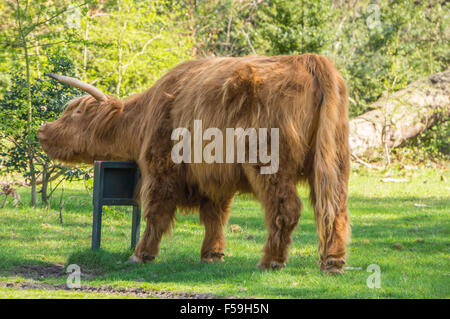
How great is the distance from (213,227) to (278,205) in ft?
5.02

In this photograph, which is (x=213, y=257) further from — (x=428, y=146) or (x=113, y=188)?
(x=428, y=146)

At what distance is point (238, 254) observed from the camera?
802cm

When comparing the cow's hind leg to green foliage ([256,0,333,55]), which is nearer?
the cow's hind leg

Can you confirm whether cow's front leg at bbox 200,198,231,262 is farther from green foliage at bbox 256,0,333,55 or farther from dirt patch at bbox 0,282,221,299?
green foliage at bbox 256,0,333,55

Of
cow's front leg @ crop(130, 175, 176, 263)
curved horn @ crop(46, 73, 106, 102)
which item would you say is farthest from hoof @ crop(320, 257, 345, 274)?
curved horn @ crop(46, 73, 106, 102)

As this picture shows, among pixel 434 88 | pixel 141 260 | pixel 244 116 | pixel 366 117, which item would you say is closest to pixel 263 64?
pixel 244 116

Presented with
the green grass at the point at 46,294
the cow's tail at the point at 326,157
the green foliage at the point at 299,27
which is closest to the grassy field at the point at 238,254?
the green grass at the point at 46,294

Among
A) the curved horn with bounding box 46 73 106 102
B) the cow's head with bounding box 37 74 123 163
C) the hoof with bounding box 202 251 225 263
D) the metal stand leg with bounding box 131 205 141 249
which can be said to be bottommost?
the hoof with bounding box 202 251 225 263

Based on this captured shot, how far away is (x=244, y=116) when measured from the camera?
648cm

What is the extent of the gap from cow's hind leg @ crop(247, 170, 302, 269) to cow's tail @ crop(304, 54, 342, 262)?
229 millimetres

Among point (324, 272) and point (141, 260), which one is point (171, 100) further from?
point (324, 272)

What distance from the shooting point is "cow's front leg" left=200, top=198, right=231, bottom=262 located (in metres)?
7.60

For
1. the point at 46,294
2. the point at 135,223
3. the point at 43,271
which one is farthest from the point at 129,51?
the point at 46,294

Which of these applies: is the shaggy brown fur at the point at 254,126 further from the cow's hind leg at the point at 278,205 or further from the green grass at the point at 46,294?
the green grass at the point at 46,294
